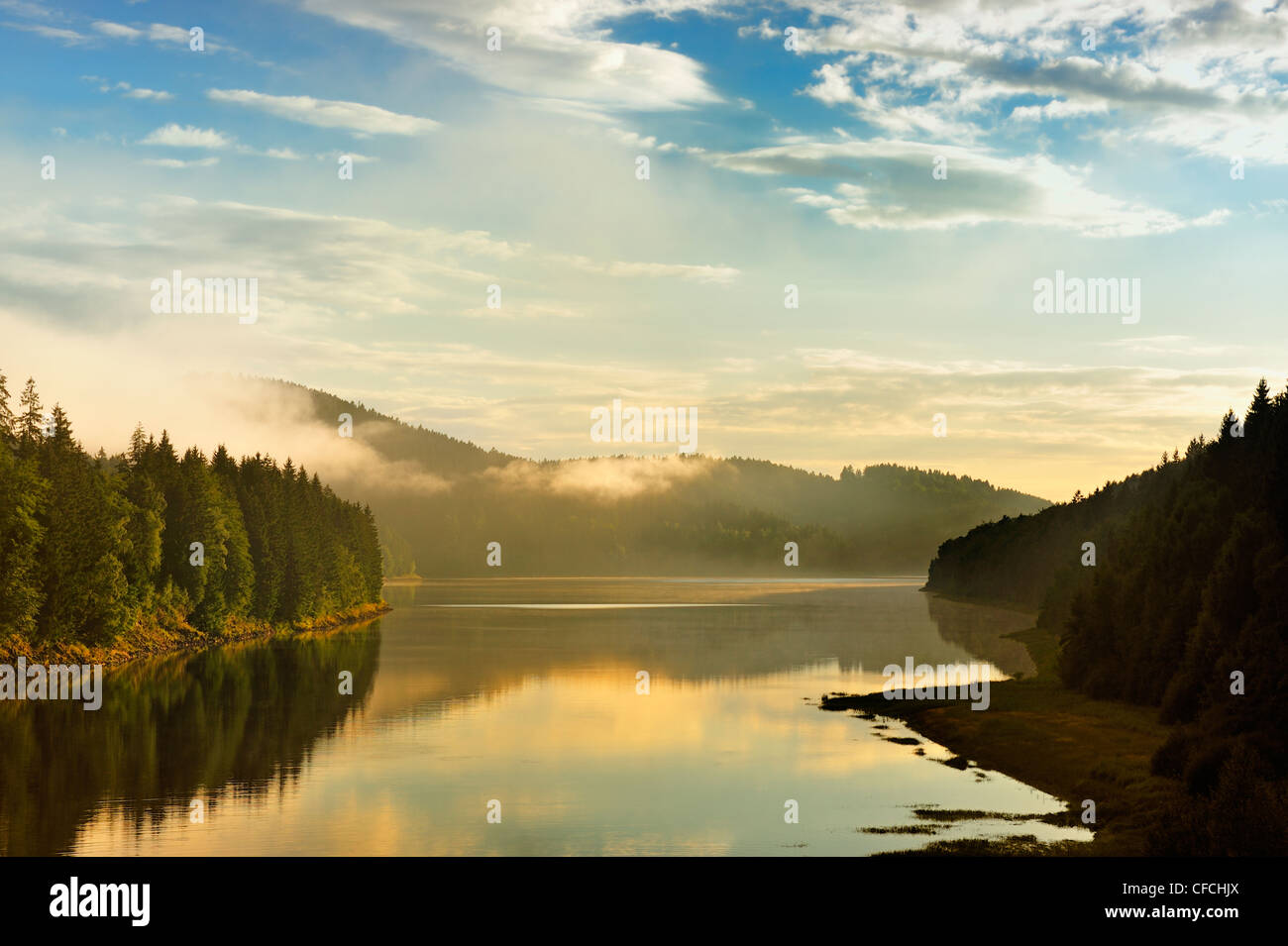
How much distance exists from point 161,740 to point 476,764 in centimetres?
1757

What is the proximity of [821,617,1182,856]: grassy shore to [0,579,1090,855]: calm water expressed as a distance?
1.70 m

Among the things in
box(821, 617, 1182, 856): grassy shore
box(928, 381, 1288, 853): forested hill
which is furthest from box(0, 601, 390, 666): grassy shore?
box(928, 381, 1288, 853): forested hill

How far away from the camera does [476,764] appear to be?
55.0 meters

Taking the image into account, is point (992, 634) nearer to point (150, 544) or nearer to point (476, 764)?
point (150, 544)

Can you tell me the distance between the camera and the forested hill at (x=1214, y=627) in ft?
130

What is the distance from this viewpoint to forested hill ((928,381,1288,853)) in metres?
39.7

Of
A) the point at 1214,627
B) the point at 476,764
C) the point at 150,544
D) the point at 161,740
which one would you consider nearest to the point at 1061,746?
the point at 1214,627

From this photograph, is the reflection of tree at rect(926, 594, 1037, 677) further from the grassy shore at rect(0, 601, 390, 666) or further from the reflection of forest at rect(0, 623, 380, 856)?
the grassy shore at rect(0, 601, 390, 666)

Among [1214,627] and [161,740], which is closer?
[1214,627]

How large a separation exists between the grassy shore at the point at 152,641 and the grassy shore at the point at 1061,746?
5566 centimetres

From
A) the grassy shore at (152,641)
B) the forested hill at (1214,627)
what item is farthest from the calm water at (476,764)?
the forested hill at (1214,627)

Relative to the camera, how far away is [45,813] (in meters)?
43.0

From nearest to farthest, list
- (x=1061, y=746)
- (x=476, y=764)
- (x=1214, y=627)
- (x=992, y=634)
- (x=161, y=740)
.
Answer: (x=476, y=764) < (x=1061, y=746) < (x=1214, y=627) < (x=161, y=740) < (x=992, y=634)
